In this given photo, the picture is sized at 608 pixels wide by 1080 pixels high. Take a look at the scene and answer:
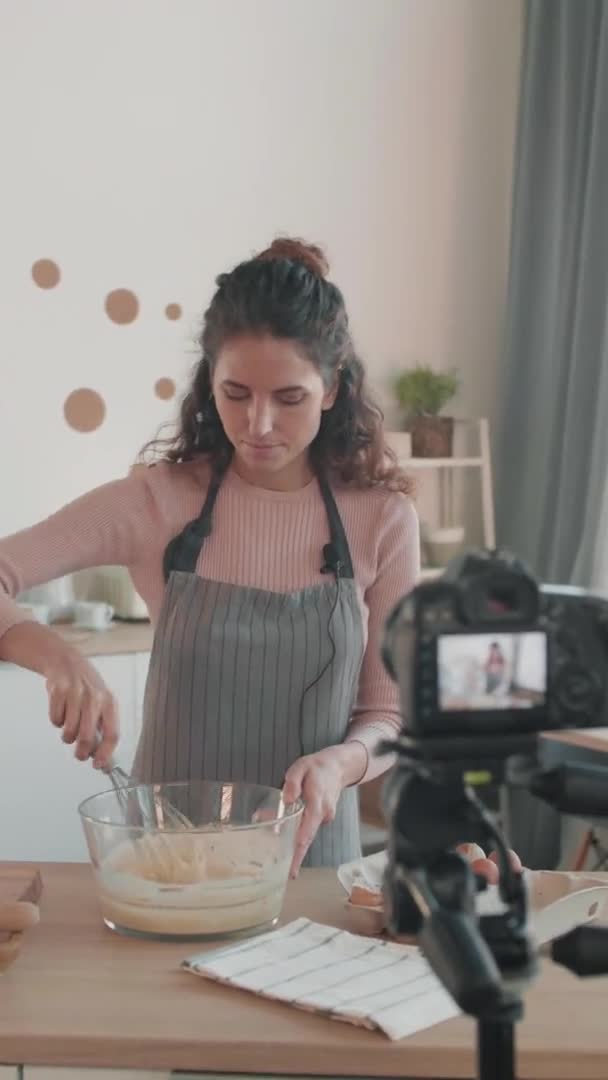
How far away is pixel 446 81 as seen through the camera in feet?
12.9

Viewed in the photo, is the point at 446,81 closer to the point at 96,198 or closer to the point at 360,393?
the point at 96,198

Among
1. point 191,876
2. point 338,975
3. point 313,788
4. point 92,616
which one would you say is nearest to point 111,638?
point 92,616

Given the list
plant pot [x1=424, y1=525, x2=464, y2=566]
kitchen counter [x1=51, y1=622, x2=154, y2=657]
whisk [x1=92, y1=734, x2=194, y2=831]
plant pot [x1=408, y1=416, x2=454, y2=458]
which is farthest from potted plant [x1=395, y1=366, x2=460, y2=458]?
whisk [x1=92, y1=734, x2=194, y2=831]

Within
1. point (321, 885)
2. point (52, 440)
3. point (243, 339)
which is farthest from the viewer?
point (52, 440)

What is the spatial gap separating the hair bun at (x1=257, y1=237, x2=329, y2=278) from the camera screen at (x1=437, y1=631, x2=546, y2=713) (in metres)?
1.19

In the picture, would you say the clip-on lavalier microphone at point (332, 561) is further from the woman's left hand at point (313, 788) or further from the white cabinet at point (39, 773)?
the white cabinet at point (39, 773)

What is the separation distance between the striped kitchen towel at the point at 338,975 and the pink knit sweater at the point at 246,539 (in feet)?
1.66

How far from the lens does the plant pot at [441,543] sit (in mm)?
3826

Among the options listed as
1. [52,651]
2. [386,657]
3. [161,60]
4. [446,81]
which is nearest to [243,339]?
[52,651]

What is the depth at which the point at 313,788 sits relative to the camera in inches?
57.6

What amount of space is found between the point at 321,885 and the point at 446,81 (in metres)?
2.99

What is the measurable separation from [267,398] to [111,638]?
4.88 ft

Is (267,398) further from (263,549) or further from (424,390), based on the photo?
(424,390)

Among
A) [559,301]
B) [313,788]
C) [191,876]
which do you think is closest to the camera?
[191,876]
